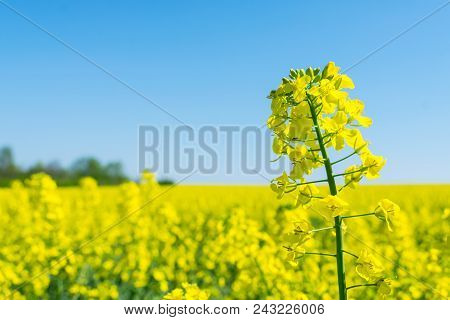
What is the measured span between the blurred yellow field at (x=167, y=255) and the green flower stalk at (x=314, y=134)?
148cm

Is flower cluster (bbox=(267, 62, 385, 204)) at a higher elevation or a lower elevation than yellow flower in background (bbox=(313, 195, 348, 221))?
higher

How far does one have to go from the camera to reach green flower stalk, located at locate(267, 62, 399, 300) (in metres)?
2.36

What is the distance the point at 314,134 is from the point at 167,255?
467 cm

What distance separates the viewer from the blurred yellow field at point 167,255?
4.84 m

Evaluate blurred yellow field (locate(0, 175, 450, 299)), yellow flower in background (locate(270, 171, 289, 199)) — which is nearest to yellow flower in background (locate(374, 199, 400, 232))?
yellow flower in background (locate(270, 171, 289, 199))

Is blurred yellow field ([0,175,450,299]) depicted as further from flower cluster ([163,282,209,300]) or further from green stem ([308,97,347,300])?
green stem ([308,97,347,300])

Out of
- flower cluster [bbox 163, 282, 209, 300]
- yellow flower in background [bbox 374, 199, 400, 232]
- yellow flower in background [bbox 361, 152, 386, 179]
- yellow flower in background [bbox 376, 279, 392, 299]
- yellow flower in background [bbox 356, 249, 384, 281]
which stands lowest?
flower cluster [bbox 163, 282, 209, 300]

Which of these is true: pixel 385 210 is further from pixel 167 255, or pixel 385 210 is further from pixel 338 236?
pixel 167 255

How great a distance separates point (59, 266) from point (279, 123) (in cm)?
430

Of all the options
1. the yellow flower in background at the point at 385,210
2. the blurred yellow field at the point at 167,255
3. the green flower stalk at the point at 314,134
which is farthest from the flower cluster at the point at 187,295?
the blurred yellow field at the point at 167,255

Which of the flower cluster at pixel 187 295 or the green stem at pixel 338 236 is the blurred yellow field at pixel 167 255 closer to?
the flower cluster at pixel 187 295

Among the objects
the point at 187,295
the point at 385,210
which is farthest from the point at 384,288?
the point at 187,295

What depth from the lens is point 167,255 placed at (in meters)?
6.75

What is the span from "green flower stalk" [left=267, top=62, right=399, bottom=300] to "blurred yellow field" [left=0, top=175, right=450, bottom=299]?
1.48 m
